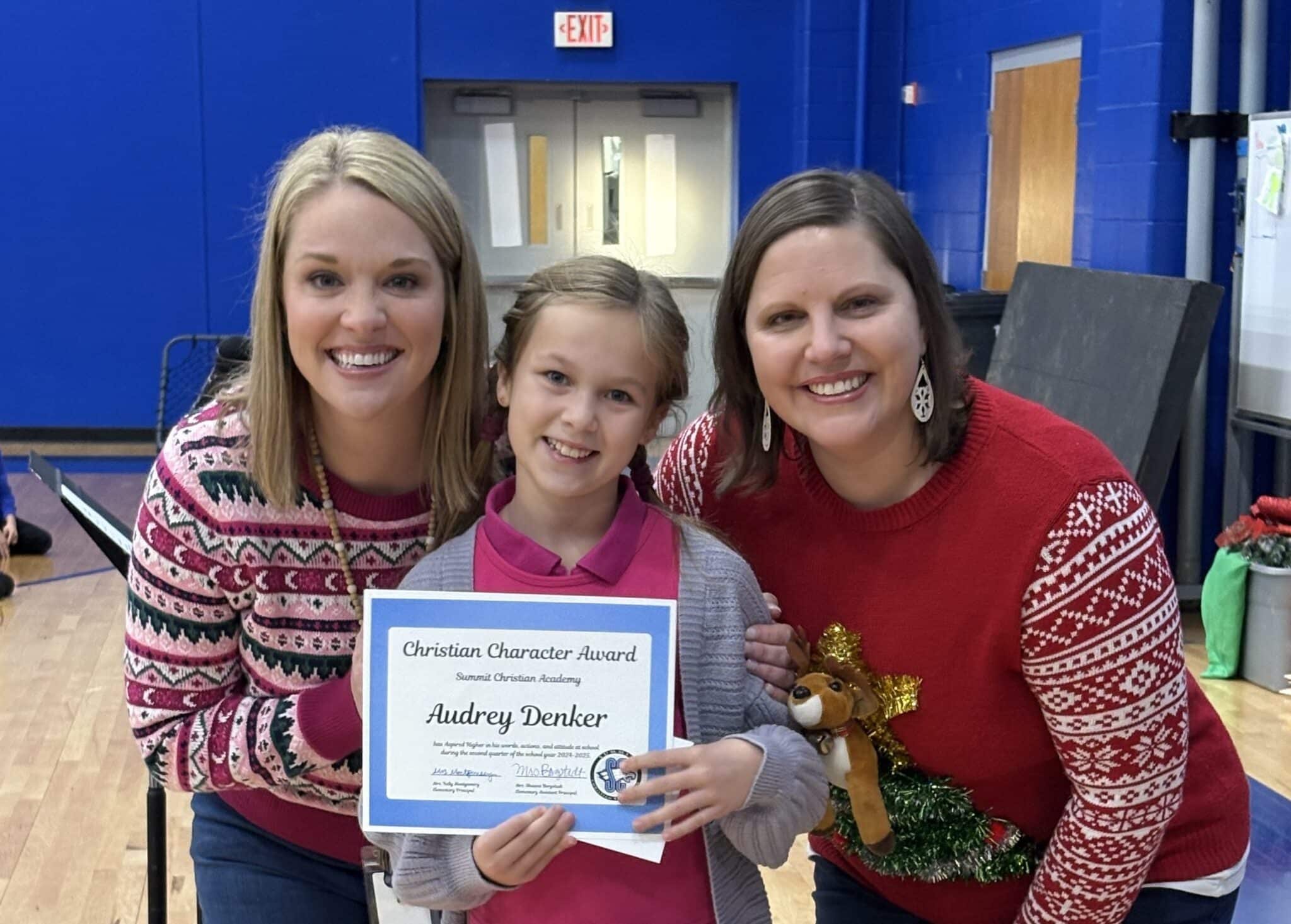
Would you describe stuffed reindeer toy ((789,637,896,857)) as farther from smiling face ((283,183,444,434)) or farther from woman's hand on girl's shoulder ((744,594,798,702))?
smiling face ((283,183,444,434))

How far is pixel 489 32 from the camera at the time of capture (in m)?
9.27

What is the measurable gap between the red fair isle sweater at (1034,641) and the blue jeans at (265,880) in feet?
2.35

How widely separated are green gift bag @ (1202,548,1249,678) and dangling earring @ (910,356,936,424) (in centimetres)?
382

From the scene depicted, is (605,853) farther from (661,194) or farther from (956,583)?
(661,194)

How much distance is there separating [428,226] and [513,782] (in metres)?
0.70

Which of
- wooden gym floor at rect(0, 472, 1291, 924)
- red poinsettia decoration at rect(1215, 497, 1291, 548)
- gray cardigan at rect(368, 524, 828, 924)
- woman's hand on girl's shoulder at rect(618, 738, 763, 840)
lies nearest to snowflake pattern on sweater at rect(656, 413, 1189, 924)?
gray cardigan at rect(368, 524, 828, 924)

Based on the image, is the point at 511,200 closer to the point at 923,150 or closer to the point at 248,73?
the point at 248,73

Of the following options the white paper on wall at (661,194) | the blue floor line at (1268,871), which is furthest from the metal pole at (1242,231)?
the white paper on wall at (661,194)

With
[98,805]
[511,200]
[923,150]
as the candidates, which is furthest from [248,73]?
[98,805]

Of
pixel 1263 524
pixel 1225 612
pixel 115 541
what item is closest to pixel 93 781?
pixel 115 541

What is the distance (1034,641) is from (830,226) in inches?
21.8

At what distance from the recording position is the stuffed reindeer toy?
5.88 ft

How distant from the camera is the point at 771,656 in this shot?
1.74 m

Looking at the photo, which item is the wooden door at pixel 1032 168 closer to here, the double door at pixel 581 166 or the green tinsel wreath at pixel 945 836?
the double door at pixel 581 166
